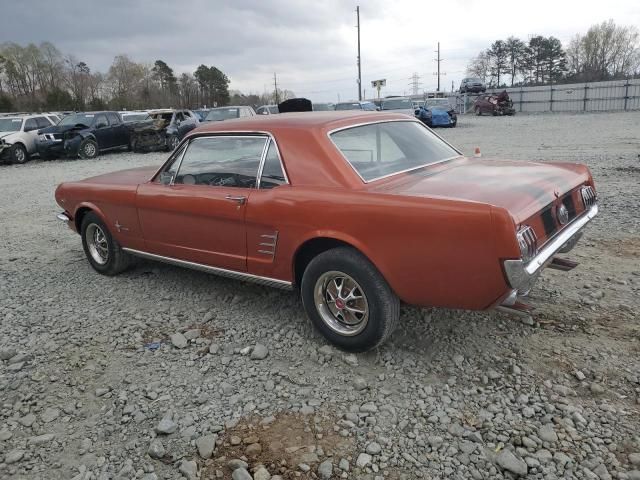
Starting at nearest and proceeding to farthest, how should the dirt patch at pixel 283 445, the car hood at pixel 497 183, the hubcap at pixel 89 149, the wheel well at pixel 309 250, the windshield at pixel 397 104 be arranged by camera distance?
the dirt patch at pixel 283 445 → the car hood at pixel 497 183 → the wheel well at pixel 309 250 → the hubcap at pixel 89 149 → the windshield at pixel 397 104

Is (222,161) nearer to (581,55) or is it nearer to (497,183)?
(497,183)

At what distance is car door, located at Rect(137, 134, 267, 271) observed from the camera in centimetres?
380

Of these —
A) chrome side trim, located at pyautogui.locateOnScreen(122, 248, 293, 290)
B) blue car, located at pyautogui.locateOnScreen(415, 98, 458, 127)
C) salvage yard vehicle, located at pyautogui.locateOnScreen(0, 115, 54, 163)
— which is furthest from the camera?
blue car, located at pyautogui.locateOnScreen(415, 98, 458, 127)

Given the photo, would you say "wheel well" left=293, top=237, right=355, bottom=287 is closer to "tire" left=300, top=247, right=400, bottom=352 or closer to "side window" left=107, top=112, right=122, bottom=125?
"tire" left=300, top=247, right=400, bottom=352

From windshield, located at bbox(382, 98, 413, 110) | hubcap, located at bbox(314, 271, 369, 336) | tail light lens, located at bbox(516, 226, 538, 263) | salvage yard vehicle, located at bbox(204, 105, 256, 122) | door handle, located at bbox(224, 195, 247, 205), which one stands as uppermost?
windshield, located at bbox(382, 98, 413, 110)

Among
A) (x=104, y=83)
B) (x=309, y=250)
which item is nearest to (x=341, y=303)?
(x=309, y=250)

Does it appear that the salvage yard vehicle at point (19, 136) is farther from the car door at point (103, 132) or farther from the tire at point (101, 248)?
the tire at point (101, 248)

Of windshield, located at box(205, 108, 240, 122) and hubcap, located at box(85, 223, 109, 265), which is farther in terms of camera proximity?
windshield, located at box(205, 108, 240, 122)

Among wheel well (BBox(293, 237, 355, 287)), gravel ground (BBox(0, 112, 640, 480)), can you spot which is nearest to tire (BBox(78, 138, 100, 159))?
gravel ground (BBox(0, 112, 640, 480))

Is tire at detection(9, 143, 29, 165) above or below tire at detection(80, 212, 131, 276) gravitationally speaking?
above

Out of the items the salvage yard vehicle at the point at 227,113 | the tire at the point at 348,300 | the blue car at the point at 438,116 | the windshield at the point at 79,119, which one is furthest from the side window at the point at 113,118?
the tire at the point at 348,300

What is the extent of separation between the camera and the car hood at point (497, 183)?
2.90 metres

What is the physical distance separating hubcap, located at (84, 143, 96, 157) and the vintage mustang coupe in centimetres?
1435

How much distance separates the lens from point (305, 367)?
330cm
